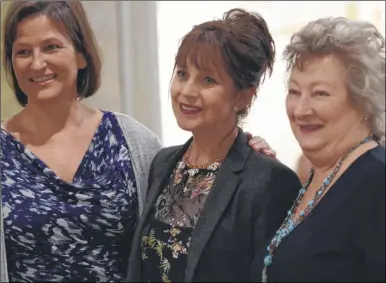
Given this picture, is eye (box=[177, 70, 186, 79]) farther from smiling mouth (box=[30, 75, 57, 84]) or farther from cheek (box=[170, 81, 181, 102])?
smiling mouth (box=[30, 75, 57, 84])

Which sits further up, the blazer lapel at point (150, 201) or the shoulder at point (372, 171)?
the shoulder at point (372, 171)

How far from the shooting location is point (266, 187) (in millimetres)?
1266

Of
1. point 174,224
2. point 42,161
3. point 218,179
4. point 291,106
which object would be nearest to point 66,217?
point 42,161

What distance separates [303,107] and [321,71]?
7 centimetres

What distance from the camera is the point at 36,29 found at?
143cm

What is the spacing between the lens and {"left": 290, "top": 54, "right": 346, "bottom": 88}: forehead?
1113mm

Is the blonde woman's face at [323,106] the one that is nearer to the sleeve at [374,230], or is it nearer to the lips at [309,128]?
the lips at [309,128]

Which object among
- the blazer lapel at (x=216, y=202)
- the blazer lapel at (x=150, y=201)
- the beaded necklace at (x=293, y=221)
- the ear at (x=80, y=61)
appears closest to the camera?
the beaded necklace at (x=293, y=221)

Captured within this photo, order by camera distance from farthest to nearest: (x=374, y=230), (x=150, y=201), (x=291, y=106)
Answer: (x=150, y=201) → (x=291, y=106) → (x=374, y=230)

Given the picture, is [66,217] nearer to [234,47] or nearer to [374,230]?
[234,47]

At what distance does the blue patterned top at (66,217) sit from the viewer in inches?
56.6

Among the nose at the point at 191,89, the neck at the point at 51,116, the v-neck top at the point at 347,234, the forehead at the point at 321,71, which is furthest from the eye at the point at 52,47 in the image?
the v-neck top at the point at 347,234

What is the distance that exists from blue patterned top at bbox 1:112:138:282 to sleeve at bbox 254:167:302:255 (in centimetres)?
35

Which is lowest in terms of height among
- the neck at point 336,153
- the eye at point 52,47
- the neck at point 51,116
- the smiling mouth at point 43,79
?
the neck at point 336,153
